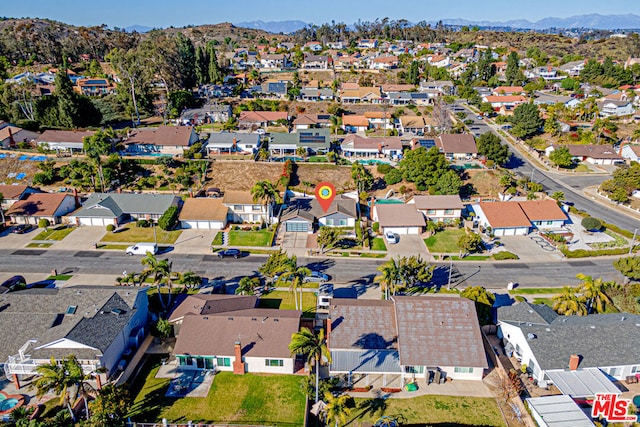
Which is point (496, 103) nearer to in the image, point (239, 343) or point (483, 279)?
point (483, 279)

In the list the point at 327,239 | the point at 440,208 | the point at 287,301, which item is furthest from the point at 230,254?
the point at 440,208

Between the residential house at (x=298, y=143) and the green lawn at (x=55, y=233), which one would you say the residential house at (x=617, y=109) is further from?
the green lawn at (x=55, y=233)

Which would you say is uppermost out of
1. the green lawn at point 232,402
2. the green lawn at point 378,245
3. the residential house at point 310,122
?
the residential house at point 310,122

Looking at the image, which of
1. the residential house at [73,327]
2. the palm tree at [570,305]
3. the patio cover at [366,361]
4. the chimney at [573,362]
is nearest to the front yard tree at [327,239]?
the patio cover at [366,361]

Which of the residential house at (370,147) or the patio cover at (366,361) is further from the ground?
the residential house at (370,147)

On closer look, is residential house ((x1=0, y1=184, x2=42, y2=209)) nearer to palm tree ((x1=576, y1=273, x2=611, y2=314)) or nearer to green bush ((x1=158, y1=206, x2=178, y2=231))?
green bush ((x1=158, y1=206, x2=178, y2=231))

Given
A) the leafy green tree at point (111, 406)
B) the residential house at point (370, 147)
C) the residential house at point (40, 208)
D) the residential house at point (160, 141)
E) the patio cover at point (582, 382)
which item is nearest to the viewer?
the leafy green tree at point (111, 406)

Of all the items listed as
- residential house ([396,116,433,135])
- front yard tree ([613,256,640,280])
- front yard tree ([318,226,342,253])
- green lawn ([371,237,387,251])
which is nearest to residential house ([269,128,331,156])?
residential house ([396,116,433,135])
